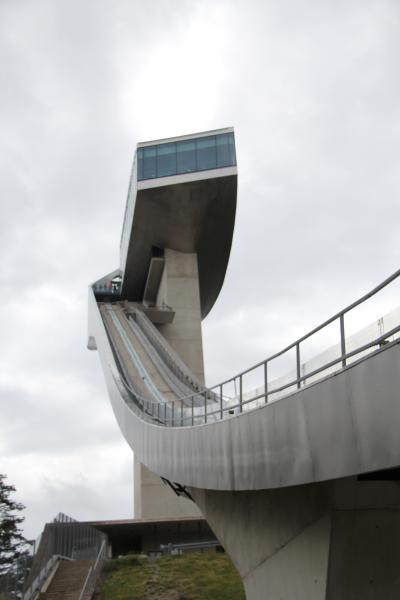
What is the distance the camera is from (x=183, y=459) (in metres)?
11.9

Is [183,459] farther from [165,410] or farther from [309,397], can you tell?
[309,397]

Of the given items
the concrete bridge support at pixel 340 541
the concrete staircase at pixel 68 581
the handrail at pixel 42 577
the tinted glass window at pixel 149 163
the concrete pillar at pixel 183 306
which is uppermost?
the tinted glass window at pixel 149 163

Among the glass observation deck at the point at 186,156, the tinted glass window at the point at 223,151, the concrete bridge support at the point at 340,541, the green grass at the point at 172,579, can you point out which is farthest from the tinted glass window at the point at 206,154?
the concrete bridge support at the point at 340,541

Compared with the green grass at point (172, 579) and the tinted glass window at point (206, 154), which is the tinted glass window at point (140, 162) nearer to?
the tinted glass window at point (206, 154)

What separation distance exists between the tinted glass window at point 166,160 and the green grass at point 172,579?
18801 millimetres

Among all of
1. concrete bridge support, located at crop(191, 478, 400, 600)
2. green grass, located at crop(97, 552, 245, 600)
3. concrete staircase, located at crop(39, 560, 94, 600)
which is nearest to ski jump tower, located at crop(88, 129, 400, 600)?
concrete bridge support, located at crop(191, 478, 400, 600)

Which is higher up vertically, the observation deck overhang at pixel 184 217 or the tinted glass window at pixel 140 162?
the tinted glass window at pixel 140 162

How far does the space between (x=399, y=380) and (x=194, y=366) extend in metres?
28.9

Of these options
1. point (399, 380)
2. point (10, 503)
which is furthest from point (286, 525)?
point (10, 503)

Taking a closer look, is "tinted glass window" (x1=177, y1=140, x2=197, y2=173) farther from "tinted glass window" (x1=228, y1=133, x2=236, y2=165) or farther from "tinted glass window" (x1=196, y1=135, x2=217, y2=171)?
"tinted glass window" (x1=228, y1=133, x2=236, y2=165)

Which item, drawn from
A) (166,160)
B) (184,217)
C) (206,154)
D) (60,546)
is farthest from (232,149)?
(60,546)

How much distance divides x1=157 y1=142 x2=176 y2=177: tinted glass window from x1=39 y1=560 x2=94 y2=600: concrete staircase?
1913 centimetres

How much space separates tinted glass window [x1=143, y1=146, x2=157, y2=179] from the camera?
3331 cm

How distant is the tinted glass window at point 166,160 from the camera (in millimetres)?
33188
